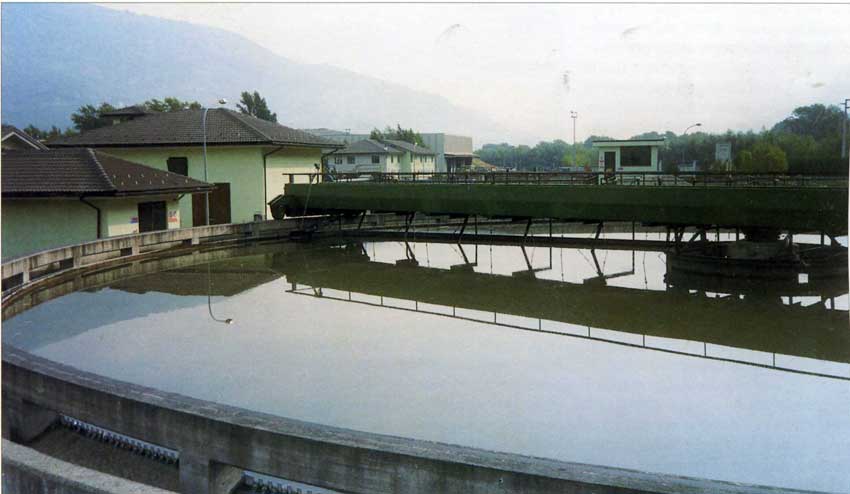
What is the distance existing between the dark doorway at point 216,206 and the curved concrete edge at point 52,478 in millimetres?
23215

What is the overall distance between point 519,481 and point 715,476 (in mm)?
2676

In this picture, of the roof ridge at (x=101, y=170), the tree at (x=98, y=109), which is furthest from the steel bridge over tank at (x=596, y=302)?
the tree at (x=98, y=109)

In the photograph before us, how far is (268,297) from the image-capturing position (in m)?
16.9

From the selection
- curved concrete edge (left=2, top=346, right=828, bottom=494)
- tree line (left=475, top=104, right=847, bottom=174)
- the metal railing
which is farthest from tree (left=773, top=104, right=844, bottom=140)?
curved concrete edge (left=2, top=346, right=828, bottom=494)

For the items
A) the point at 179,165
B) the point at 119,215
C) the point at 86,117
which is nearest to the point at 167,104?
the point at 86,117

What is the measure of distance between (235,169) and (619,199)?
14.0m

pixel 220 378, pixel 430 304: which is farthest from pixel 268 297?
pixel 220 378

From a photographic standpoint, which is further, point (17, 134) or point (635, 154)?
point (635, 154)

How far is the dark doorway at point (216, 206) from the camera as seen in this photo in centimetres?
2880

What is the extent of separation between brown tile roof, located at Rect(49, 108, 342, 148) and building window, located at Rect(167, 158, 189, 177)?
65cm

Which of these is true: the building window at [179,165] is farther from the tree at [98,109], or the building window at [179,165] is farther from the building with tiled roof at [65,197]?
the tree at [98,109]

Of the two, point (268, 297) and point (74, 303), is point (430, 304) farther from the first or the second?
point (74, 303)

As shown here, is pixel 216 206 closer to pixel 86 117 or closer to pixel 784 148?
pixel 784 148

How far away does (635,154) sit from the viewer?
30.6m
